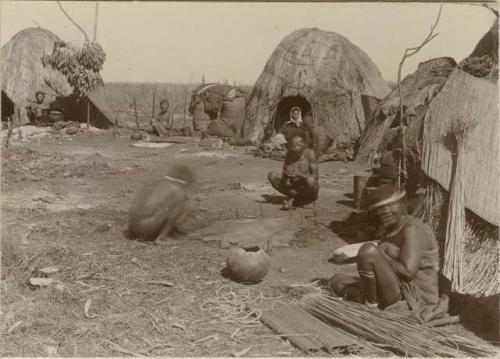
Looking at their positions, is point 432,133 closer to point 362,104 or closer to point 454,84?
point 454,84

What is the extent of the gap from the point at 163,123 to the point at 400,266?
1354 cm

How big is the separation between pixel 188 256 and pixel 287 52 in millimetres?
9977

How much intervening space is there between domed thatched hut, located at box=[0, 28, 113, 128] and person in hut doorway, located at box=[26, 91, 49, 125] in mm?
163

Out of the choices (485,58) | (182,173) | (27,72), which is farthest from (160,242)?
(27,72)

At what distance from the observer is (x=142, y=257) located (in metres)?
5.72

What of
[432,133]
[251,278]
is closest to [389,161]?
[432,133]

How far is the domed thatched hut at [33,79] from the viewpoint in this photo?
17125 mm

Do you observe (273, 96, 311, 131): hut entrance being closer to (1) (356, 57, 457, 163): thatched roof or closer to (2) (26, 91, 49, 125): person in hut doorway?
(1) (356, 57, 457, 163): thatched roof

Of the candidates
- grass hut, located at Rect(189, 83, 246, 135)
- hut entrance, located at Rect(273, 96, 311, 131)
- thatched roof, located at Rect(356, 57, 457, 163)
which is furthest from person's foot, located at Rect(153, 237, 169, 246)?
grass hut, located at Rect(189, 83, 246, 135)

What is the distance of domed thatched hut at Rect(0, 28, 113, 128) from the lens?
17125 millimetres

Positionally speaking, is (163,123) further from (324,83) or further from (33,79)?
(324,83)

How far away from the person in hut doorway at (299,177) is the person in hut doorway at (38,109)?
11091mm

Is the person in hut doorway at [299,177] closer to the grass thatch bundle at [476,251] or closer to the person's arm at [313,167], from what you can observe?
the person's arm at [313,167]

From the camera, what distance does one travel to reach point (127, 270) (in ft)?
17.4
